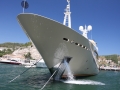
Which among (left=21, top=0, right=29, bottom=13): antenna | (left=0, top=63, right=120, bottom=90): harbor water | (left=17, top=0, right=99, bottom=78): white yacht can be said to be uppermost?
(left=21, top=0, right=29, bottom=13): antenna

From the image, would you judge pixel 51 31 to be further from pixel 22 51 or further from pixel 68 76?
pixel 22 51

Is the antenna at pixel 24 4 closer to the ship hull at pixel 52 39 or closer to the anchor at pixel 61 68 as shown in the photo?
the ship hull at pixel 52 39

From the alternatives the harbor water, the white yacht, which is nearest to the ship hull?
the white yacht

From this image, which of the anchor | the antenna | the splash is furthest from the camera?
the splash

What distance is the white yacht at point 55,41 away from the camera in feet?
48.4

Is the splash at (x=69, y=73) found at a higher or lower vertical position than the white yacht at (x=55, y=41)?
lower

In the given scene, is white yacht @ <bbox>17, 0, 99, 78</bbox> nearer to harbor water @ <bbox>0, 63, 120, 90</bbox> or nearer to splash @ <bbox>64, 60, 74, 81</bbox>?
splash @ <bbox>64, 60, 74, 81</bbox>

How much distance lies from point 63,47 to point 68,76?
12.6 feet

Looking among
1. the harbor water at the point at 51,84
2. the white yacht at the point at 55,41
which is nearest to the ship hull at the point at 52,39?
the white yacht at the point at 55,41

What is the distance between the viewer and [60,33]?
16.0 meters

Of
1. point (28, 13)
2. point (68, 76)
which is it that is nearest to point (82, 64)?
point (68, 76)

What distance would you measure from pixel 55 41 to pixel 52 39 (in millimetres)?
426

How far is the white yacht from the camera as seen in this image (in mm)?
14758

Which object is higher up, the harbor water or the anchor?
the anchor
